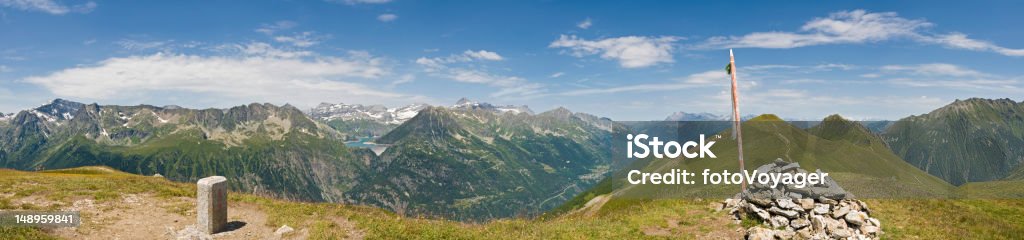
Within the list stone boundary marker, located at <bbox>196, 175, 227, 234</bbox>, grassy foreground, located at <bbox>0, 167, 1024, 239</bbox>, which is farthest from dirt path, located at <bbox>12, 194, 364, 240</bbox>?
stone boundary marker, located at <bbox>196, 175, 227, 234</bbox>

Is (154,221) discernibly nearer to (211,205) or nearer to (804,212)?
(211,205)

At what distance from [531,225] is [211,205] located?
19.1 m

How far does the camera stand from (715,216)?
33.5 metres

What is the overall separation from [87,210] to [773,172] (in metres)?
43.5

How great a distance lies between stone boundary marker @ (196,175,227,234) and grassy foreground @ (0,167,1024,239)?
9.27 ft

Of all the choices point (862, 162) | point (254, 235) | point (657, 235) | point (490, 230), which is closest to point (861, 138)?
point (862, 162)

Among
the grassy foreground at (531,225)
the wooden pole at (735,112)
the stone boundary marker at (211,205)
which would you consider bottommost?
the grassy foreground at (531,225)

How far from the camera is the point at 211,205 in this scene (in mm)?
23938

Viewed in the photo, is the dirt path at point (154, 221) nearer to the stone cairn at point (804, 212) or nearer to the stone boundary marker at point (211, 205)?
the stone boundary marker at point (211, 205)

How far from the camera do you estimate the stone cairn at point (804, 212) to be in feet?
88.4

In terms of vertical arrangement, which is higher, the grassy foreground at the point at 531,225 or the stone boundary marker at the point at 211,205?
the stone boundary marker at the point at 211,205

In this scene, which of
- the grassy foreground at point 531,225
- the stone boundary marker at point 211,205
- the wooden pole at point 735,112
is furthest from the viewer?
the wooden pole at point 735,112

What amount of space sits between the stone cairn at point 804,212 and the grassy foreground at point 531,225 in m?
1.40

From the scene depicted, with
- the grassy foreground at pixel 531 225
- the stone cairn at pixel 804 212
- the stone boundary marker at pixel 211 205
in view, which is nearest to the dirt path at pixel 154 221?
the grassy foreground at pixel 531 225
